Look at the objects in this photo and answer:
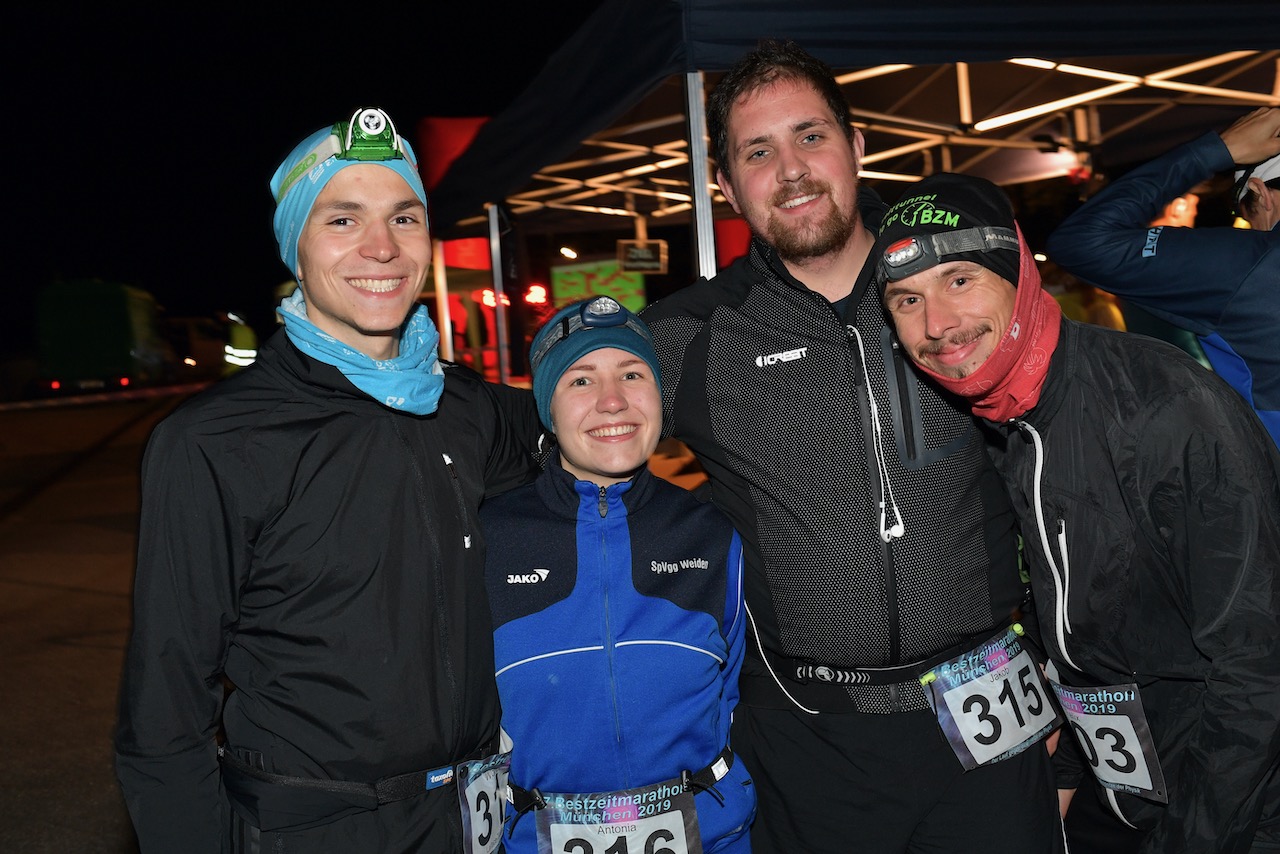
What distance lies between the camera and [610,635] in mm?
2119

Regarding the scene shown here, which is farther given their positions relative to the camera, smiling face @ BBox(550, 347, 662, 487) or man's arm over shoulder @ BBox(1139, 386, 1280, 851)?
smiling face @ BBox(550, 347, 662, 487)

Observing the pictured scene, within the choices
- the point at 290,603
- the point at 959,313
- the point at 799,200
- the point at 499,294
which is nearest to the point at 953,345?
the point at 959,313

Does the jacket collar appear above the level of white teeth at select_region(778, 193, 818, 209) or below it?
below

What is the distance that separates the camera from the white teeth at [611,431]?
2229mm

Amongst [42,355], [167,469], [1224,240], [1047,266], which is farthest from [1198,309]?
[42,355]

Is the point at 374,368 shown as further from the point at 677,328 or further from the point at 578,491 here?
the point at 677,328

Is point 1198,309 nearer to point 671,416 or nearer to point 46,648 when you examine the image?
point 671,416

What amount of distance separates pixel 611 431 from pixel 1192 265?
163 centimetres

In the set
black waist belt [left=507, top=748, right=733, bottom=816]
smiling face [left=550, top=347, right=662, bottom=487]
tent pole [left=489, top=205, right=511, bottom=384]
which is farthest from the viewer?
tent pole [left=489, top=205, right=511, bottom=384]

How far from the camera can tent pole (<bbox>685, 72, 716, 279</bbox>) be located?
3490 mm

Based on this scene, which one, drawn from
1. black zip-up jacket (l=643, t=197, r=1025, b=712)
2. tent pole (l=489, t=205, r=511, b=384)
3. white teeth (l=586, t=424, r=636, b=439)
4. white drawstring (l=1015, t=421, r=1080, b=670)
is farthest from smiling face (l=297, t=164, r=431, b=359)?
tent pole (l=489, t=205, r=511, b=384)

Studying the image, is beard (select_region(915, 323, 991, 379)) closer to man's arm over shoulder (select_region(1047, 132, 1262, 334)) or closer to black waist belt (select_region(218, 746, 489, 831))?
man's arm over shoulder (select_region(1047, 132, 1262, 334))

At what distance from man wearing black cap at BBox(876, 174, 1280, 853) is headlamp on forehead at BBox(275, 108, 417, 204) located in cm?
111

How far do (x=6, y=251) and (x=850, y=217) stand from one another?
233ft
